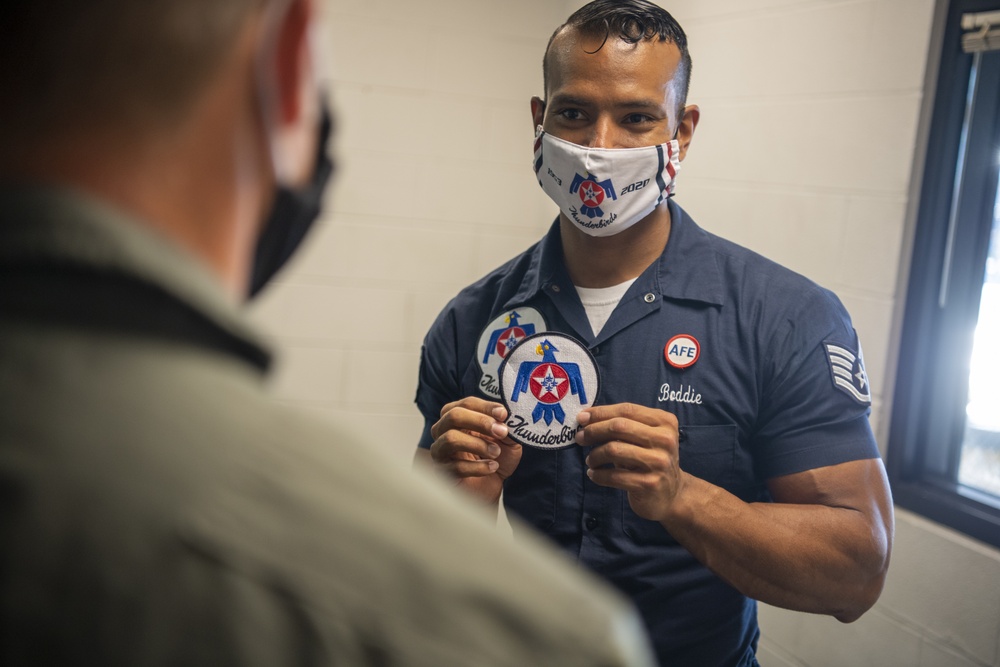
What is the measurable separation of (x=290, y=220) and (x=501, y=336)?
1.03m

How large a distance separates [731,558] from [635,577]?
17 cm

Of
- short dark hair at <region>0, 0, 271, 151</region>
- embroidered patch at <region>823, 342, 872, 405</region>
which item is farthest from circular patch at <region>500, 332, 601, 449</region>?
short dark hair at <region>0, 0, 271, 151</region>

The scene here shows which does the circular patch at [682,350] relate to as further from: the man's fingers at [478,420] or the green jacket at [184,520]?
the green jacket at [184,520]

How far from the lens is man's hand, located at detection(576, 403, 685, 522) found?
127 centimetres

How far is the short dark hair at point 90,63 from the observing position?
0.37 meters

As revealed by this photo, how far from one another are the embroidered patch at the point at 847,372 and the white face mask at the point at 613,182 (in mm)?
402

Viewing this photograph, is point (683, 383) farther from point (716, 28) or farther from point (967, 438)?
point (716, 28)

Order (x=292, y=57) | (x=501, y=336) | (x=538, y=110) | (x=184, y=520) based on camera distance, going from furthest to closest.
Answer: (x=538, y=110) < (x=501, y=336) < (x=292, y=57) < (x=184, y=520)

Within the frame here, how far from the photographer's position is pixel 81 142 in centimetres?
37

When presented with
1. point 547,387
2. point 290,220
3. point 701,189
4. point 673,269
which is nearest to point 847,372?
point 673,269

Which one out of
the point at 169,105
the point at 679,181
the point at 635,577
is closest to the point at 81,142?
the point at 169,105

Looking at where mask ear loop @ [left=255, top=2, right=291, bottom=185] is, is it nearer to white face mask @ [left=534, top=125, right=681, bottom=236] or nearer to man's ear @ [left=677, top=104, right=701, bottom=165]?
white face mask @ [left=534, top=125, right=681, bottom=236]

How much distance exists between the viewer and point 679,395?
1455 mm

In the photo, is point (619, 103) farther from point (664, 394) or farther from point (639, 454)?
point (639, 454)
